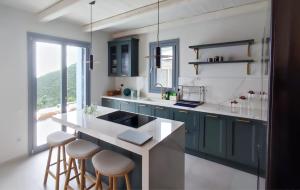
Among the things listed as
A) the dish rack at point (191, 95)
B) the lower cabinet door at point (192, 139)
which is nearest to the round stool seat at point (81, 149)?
the lower cabinet door at point (192, 139)

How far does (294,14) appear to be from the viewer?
1.76 feet

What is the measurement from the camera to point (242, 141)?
8.73ft

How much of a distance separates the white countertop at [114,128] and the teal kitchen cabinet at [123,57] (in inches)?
85.4

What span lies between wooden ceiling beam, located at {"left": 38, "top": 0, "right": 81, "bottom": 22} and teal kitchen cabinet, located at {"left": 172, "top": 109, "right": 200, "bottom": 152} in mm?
2464

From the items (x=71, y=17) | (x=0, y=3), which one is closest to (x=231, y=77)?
(x=71, y=17)

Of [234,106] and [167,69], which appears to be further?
[167,69]

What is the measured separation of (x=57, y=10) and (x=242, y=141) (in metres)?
3.55

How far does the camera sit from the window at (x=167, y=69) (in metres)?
3.84

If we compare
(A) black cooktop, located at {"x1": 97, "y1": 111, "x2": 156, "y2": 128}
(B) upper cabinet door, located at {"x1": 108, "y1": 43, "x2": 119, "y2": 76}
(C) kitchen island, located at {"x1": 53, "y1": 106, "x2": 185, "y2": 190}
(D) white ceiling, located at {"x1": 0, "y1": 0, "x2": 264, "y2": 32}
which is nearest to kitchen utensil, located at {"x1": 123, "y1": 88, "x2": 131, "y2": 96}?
(B) upper cabinet door, located at {"x1": 108, "y1": 43, "x2": 119, "y2": 76}

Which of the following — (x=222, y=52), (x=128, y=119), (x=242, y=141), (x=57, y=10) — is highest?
(x=57, y=10)

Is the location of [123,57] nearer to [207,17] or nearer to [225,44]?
[207,17]

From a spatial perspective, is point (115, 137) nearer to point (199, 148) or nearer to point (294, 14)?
point (294, 14)

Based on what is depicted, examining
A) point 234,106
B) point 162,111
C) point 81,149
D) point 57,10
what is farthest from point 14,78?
point 234,106

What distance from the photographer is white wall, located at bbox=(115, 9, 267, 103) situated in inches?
115
